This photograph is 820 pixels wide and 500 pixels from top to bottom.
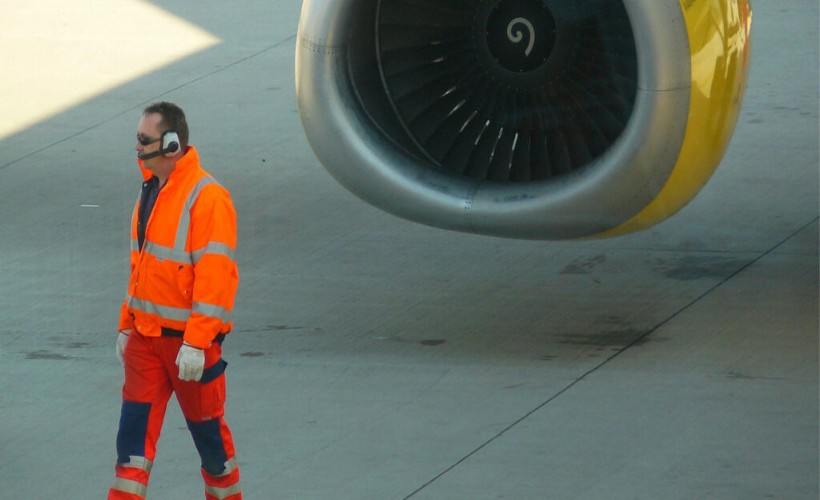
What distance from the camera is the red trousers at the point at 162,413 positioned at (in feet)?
14.6

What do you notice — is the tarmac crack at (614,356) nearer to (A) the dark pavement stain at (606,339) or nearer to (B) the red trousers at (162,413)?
(A) the dark pavement stain at (606,339)

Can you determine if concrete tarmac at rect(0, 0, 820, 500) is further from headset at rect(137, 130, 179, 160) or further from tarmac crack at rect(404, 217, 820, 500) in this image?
headset at rect(137, 130, 179, 160)

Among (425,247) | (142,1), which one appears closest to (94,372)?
(425,247)

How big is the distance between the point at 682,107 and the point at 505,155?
109 centimetres

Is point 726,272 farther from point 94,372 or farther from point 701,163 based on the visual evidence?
point 94,372

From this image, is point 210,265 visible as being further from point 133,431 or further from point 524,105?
point 524,105

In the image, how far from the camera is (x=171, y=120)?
4.59m

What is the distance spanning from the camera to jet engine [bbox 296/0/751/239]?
17.9ft

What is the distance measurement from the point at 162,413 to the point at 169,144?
796 mm

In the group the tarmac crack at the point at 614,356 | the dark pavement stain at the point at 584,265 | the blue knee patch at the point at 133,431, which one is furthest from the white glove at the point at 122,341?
the dark pavement stain at the point at 584,265

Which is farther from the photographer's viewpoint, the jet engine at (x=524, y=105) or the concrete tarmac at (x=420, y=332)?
the jet engine at (x=524, y=105)

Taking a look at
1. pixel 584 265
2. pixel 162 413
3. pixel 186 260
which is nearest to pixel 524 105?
pixel 584 265

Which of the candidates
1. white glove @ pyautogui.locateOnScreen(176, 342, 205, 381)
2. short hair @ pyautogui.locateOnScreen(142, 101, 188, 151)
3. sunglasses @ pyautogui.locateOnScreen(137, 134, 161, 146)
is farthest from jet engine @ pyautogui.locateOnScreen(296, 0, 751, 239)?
white glove @ pyautogui.locateOnScreen(176, 342, 205, 381)

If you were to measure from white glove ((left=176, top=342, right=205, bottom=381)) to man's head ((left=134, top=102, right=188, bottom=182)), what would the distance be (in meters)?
0.56
